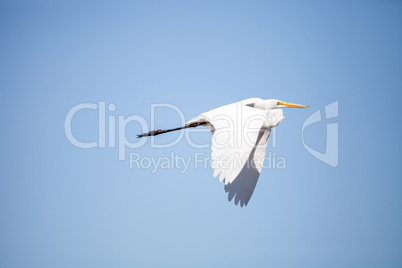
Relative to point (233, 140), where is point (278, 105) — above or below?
above

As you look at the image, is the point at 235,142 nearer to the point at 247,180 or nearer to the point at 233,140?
the point at 233,140

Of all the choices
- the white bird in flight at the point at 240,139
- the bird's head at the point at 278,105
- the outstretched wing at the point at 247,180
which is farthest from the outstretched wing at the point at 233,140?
the bird's head at the point at 278,105

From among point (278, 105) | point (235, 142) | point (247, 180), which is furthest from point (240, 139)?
point (278, 105)

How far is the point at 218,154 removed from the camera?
2803mm

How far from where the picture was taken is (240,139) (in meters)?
2.86

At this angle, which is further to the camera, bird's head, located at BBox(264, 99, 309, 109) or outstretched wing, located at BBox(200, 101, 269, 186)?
bird's head, located at BBox(264, 99, 309, 109)

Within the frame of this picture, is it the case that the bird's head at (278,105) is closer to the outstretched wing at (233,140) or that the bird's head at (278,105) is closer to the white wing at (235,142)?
the white wing at (235,142)

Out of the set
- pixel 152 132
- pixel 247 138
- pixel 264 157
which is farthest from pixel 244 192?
pixel 152 132

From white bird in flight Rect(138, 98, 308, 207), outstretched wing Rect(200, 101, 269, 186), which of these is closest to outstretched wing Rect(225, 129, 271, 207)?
white bird in flight Rect(138, 98, 308, 207)

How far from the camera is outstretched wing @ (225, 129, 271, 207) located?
3.74 metres

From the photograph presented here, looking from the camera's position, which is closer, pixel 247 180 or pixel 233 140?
pixel 233 140

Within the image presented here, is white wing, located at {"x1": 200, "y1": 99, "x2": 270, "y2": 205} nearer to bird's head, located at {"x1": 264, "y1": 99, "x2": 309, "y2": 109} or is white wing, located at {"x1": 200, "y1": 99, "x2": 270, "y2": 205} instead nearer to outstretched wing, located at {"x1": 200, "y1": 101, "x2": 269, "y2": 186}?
outstretched wing, located at {"x1": 200, "y1": 101, "x2": 269, "y2": 186}

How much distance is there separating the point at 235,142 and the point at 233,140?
0.03 metres

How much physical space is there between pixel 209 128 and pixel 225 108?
2.57 feet
